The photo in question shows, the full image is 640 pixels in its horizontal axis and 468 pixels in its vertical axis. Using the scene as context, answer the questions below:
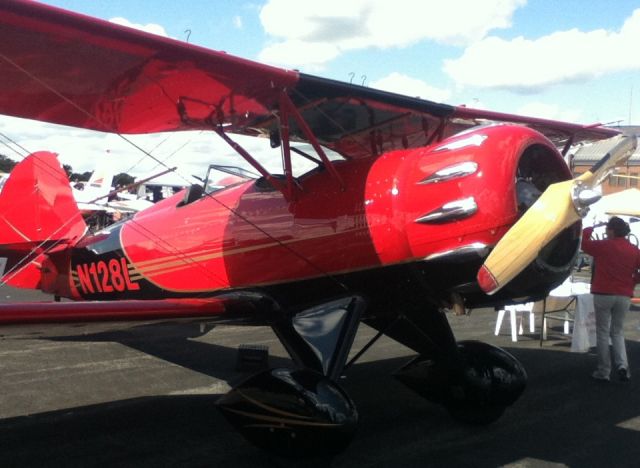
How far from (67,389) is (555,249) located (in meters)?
4.46

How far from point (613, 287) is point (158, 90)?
4716 mm

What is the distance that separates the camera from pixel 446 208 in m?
3.99

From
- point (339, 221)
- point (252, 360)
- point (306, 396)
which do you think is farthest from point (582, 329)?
point (306, 396)

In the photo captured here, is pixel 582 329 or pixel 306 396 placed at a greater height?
pixel 306 396

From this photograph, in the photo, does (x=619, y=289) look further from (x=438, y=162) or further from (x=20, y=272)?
(x=20, y=272)

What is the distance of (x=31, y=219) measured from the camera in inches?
285

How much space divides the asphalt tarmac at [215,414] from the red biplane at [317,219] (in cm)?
33

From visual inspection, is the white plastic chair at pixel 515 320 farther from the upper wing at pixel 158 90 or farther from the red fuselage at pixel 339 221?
the red fuselage at pixel 339 221

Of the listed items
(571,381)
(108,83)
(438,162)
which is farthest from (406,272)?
(571,381)

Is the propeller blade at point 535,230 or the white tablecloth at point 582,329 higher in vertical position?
the propeller blade at point 535,230

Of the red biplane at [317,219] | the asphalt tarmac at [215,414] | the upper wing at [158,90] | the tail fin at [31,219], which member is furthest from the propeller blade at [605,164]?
the tail fin at [31,219]

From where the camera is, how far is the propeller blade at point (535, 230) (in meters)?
3.57

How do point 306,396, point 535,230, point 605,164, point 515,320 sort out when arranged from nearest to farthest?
point 535,230
point 306,396
point 605,164
point 515,320

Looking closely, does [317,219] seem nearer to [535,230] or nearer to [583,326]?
[535,230]
